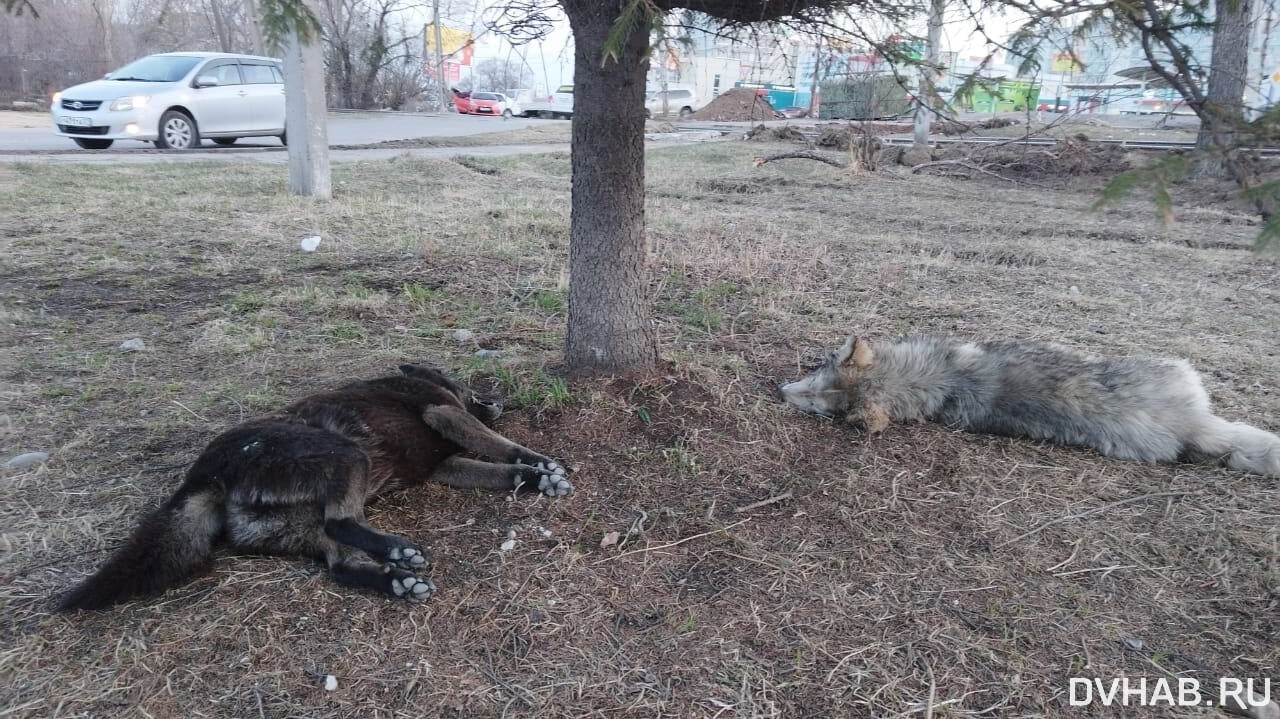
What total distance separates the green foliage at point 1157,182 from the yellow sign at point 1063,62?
1311 millimetres

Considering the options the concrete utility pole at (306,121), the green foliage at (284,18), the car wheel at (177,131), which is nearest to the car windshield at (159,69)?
the car wheel at (177,131)

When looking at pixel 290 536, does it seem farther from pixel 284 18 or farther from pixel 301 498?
pixel 284 18

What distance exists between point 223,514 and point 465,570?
3.29 feet

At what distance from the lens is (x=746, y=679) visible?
2.55m

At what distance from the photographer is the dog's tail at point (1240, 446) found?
3951 mm

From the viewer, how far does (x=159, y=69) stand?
51.6 ft

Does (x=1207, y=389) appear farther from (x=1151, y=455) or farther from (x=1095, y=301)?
Answer: (x=1095, y=301)

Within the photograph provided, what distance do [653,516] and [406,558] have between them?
3.53 ft

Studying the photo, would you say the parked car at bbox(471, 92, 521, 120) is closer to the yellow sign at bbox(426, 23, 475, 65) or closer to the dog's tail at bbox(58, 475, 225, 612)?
the yellow sign at bbox(426, 23, 475, 65)

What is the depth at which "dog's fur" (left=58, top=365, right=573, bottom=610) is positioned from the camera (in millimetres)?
2859

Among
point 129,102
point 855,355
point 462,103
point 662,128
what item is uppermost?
point 462,103

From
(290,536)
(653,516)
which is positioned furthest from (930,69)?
(290,536)

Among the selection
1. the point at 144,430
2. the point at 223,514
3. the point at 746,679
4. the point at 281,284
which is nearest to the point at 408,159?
the point at 281,284

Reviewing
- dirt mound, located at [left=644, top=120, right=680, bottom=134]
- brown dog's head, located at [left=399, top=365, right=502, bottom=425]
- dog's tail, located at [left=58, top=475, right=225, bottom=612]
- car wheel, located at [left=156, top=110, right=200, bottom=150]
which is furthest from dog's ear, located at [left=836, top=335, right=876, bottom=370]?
dirt mound, located at [left=644, top=120, right=680, bottom=134]
